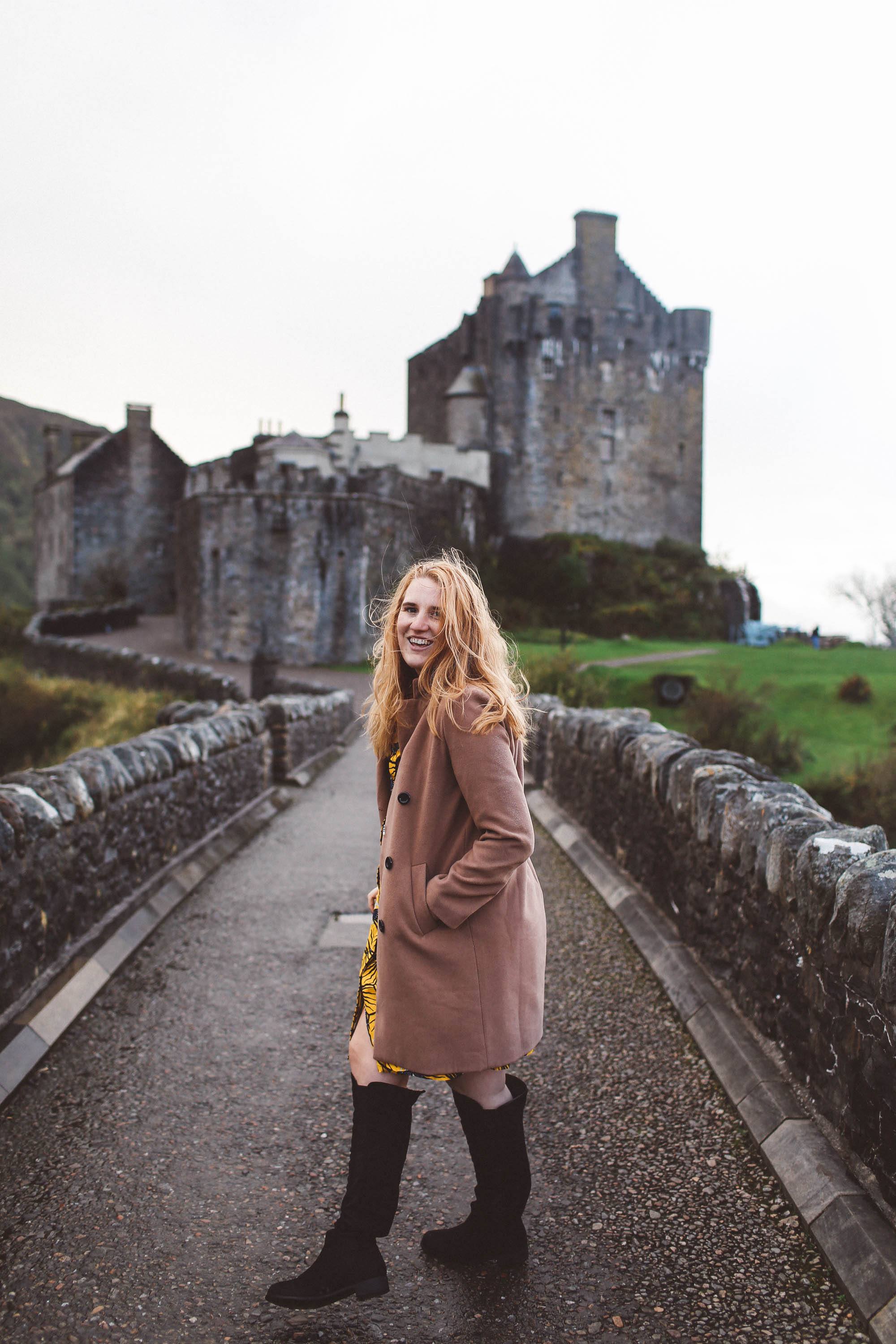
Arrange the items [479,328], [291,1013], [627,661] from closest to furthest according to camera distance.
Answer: [291,1013], [627,661], [479,328]

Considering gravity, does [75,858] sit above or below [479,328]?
below

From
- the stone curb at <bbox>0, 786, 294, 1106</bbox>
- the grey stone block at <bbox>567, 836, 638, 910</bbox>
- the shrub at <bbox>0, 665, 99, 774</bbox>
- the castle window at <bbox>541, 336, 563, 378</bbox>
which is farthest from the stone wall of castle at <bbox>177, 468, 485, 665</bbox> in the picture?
the grey stone block at <bbox>567, 836, 638, 910</bbox>

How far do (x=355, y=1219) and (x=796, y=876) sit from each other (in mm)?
1779

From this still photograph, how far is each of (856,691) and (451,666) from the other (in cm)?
2066

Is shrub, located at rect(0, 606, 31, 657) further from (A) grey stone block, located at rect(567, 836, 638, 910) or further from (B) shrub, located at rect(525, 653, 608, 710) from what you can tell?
(A) grey stone block, located at rect(567, 836, 638, 910)

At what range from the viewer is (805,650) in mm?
31844

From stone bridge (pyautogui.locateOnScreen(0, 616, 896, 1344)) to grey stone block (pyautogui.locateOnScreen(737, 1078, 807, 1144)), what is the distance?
21mm

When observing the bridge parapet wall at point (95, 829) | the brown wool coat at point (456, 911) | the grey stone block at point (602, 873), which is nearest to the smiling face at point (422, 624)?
the brown wool coat at point (456, 911)

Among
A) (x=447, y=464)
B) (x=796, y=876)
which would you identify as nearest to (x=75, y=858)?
(x=796, y=876)

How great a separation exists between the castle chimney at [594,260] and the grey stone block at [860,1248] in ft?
164

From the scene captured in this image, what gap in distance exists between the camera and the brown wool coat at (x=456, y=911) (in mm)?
2508

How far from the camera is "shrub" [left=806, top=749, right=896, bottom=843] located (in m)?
12.9

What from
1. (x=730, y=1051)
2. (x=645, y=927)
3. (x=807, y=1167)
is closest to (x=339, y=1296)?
(x=807, y=1167)

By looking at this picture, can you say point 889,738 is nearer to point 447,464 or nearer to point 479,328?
point 447,464
